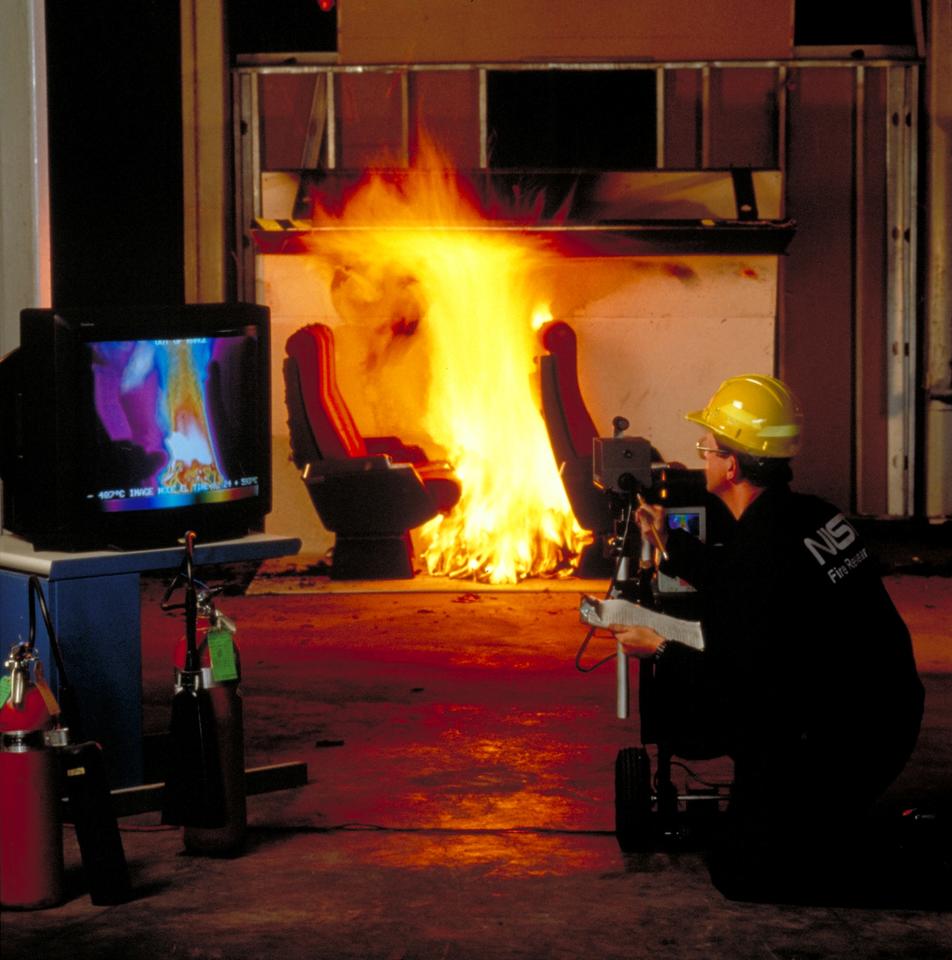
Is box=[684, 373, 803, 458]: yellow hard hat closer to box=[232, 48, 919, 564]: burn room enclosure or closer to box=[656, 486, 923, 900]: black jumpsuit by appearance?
box=[656, 486, 923, 900]: black jumpsuit

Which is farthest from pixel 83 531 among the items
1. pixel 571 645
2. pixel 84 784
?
pixel 571 645

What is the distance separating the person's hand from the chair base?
624cm

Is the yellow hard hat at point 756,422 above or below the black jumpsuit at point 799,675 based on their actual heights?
above

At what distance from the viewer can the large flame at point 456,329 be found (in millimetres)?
11656

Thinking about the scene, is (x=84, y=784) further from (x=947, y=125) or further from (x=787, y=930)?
(x=947, y=125)

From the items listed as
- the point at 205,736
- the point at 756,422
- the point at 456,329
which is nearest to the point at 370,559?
the point at 456,329

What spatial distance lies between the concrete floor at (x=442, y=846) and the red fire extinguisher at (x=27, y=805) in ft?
0.26

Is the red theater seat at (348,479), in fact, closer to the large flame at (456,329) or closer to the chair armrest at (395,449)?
the chair armrest at (395,449)

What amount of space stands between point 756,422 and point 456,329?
763cm

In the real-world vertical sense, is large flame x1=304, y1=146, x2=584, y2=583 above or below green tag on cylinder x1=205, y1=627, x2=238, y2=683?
above

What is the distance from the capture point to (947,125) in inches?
516

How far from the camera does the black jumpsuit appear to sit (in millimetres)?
4543

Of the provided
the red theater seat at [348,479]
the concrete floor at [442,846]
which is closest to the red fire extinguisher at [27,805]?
the concrete floor at [442,846]

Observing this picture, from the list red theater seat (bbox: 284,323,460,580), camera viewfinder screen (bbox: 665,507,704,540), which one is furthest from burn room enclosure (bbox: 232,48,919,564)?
camera viewfinder screen (bbox: 665,507,704,540)
